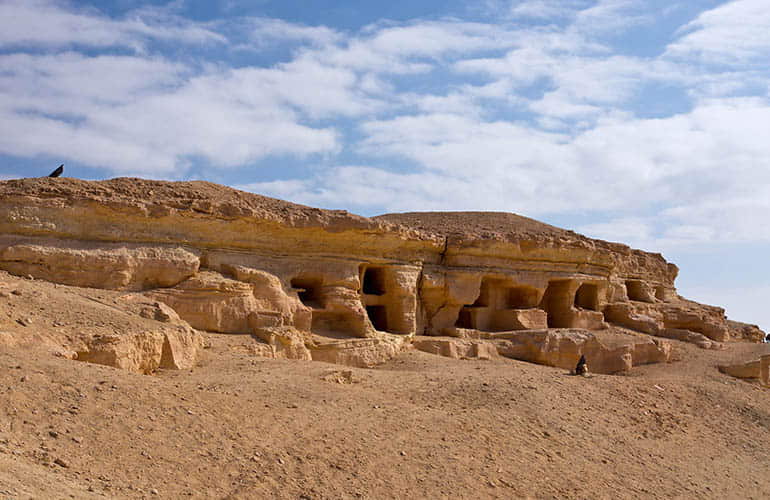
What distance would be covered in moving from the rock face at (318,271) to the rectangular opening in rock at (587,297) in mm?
34

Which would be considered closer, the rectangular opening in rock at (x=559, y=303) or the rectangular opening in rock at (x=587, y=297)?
the rectangular opening in rock at (x=559, y=303)

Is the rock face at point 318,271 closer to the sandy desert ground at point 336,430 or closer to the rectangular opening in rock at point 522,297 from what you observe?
the rectangular opening in rock at point 522,297

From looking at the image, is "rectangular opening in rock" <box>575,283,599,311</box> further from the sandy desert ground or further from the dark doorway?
the dark doorway

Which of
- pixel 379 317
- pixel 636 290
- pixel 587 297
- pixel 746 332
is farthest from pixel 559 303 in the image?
pixel 746 332

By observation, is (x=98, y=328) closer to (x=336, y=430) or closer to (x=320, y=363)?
(x=336, y=430)

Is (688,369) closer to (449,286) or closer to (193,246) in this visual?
(449,286)

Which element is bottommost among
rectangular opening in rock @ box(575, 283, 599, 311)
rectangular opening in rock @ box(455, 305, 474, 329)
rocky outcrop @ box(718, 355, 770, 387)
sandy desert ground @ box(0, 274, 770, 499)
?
sandy desert ground @ box(0, 274, 770, 499)

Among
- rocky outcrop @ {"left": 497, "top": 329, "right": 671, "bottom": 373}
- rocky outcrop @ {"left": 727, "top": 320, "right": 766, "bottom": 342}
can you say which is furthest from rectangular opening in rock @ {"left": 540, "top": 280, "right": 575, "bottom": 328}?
rocky outcrop @ {"left": 727, "top": 320, "right": 766, "bottom": 342}

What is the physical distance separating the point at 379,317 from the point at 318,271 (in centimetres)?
266

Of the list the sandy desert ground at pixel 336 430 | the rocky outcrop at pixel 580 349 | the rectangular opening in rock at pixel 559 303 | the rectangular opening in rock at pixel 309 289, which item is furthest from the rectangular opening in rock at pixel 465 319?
the rectangular opening in rock at pixel 309 289

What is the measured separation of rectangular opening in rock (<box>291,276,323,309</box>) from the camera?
14008mm

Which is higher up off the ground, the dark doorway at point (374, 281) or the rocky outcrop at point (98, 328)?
the dark doorway at point (374, 281)

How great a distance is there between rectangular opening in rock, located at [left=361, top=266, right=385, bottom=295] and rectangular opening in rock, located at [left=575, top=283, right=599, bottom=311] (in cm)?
710

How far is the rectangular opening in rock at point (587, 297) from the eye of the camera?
19.9 metres
